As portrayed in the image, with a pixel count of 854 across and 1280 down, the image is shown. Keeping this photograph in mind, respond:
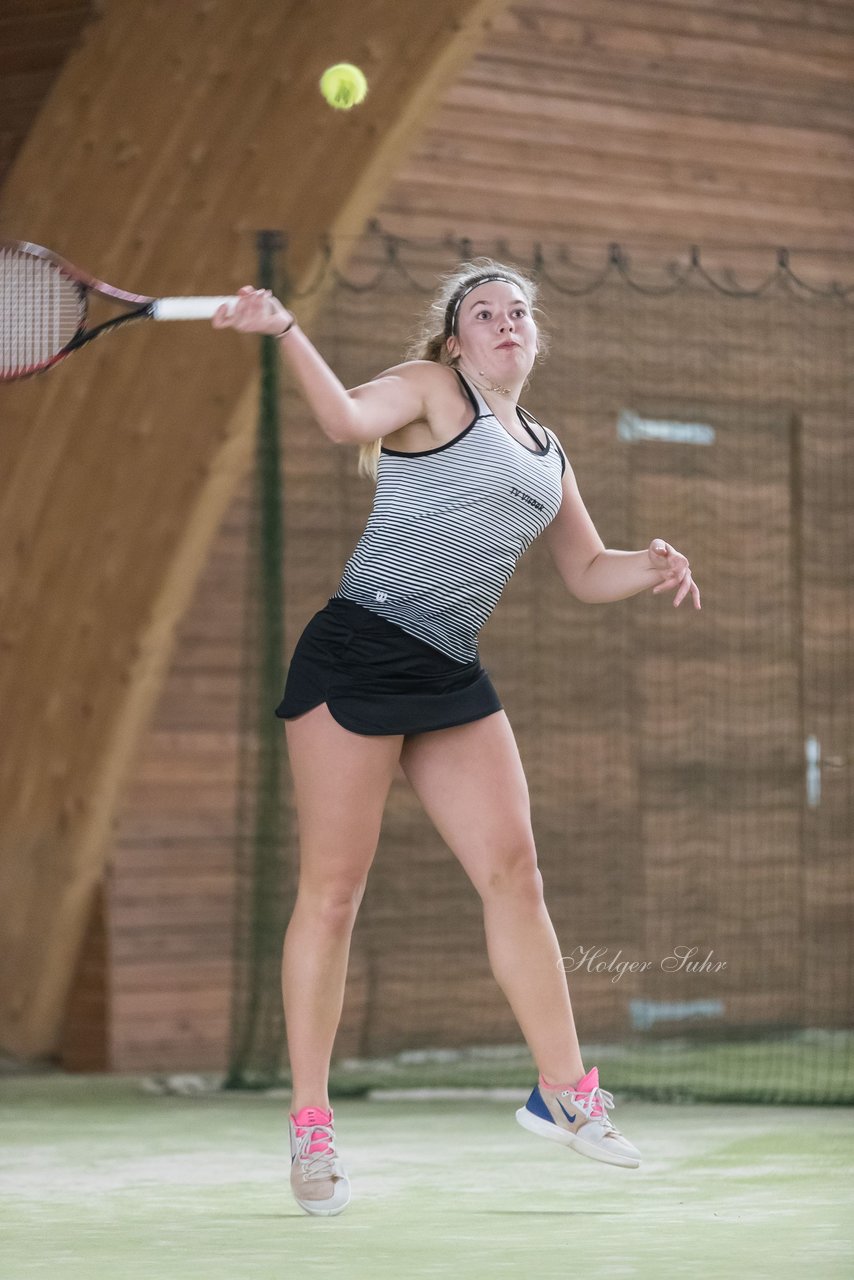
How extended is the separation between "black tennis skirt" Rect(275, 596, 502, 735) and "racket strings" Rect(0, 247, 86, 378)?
27.4 inches

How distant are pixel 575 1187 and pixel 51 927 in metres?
2.65

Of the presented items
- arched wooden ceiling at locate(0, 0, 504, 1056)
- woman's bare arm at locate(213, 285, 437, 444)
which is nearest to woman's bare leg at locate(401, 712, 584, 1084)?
woman's bare arm at locate(213, 285, 437, 444)

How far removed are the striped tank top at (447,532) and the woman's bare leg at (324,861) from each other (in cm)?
19

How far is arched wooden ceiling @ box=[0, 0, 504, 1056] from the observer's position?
221 inches

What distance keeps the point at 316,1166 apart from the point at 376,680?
0.75 m

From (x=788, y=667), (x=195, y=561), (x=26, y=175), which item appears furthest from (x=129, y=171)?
(x=788, y=667)

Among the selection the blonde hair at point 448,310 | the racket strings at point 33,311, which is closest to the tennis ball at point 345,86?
the racket strings at point 33,311

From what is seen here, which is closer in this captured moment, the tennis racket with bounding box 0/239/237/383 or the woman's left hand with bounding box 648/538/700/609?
the woman's left hand with bounding box 648/538/700/609

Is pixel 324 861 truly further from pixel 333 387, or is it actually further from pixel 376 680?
pixel 333 387

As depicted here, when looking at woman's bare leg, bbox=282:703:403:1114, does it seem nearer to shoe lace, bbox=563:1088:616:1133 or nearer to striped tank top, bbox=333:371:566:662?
striped tank top, bbox=333:371:566:662

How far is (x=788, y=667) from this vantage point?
6770 mm

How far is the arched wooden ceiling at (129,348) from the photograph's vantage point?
A: 5.61 m

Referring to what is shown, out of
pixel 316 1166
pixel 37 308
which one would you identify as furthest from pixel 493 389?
pixel 316 1166

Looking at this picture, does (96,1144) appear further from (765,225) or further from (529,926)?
(765,225)
